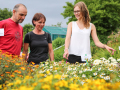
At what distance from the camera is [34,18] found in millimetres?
2859

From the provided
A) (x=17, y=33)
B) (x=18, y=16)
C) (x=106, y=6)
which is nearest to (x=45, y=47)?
(x=17, y=33)

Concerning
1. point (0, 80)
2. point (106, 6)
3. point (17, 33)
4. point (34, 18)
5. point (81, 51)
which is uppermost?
point (106, 6)

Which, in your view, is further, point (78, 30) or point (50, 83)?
point (78, 30)

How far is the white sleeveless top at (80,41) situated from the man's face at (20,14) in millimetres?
967

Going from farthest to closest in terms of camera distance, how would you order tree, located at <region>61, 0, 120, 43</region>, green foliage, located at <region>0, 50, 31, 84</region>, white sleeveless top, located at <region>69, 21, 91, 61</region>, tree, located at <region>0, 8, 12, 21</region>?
tree, located at <region>0, 8, 12, 21</region> < tree, located at <region>61, 0, 120, 43</region> < white sleeveless top, located at <region>69, 21, 91, 61</region> < green foliage, located at <region>0, 50, 31, 84</region>

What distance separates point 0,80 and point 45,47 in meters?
1.06

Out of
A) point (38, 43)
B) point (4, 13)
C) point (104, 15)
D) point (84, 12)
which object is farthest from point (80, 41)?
point (4, 13)

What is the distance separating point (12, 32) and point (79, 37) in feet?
4.13

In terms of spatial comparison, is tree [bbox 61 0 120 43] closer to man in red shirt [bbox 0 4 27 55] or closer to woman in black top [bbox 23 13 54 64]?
woman in black top [bbox 23 13 54 64]

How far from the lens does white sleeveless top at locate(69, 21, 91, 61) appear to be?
2705 millimetres

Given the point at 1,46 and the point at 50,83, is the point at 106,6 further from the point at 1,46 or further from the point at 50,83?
the point at 50,83

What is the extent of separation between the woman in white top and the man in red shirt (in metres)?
0.93

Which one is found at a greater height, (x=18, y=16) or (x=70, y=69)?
(x=18, y=16)

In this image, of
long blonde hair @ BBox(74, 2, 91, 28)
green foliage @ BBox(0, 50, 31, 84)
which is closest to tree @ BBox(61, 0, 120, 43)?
long blonde hair @ BBox(74, 2, 91, 28)
